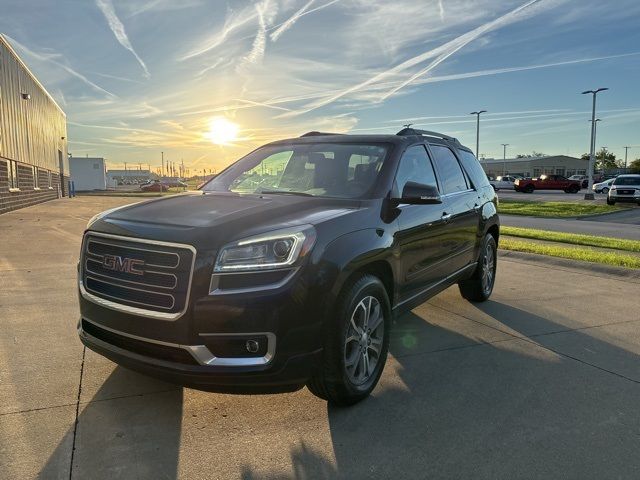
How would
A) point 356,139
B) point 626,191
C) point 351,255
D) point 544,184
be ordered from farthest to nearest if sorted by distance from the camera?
point 544,184, point 626,191, point 356,139, point 351,255

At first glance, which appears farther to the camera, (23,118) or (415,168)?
(23,118)

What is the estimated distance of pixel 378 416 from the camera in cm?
327

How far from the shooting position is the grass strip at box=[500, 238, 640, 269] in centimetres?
842

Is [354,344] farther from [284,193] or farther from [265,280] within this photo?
[284,193]

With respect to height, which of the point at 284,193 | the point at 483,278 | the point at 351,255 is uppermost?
the point at 284,193

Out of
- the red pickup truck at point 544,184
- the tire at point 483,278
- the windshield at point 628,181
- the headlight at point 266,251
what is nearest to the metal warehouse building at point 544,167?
the red pickup truck at point 544,184

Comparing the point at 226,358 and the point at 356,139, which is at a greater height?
the point at 356,139

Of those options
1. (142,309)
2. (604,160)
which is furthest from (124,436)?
(604,160)

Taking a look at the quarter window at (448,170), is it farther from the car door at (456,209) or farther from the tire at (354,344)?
the tire at (354,344)

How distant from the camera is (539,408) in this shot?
342 cm

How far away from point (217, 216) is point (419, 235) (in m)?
1.82

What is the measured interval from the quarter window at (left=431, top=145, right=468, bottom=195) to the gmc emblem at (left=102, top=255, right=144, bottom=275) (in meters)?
3.11

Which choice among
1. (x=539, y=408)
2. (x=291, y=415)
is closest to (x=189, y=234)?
(x=291, y=415)

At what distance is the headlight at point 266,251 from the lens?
9.31 feet
